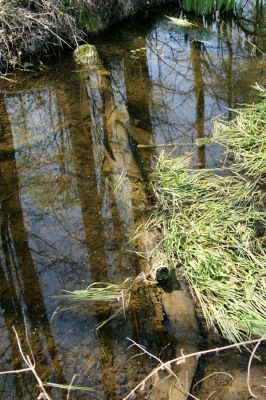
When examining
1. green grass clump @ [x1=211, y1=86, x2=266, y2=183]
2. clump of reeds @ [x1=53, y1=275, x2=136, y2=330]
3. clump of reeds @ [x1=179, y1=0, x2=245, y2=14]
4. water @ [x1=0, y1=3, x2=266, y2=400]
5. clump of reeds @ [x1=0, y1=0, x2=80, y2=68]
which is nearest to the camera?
water @ [x1=0, y1=3, x2=266, y2=400]

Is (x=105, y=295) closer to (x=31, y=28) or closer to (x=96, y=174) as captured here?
(x=96, y=174)

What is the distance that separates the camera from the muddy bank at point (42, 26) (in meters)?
5.43

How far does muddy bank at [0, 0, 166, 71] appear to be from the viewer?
543 centimetres

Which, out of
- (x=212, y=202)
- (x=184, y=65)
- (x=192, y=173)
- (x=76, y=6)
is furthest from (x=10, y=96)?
(x=212, y=202)

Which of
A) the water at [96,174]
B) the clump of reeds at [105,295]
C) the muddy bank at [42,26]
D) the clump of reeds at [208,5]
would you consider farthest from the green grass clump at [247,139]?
the clump of reeds at [208,5]

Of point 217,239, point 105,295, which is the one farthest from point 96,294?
point 217,239

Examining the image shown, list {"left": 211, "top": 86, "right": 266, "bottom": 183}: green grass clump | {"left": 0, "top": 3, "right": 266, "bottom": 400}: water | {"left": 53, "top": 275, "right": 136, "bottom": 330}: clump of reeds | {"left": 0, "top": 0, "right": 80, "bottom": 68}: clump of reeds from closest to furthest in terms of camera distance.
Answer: {"left": 0, "top": 3, "right": 266, "bottom": 400}: water, {"left": 53, "top": 275, "right": 136, "bottom": 330}: clump of reeds, {"left": 211, "top": 86, "right": 266, "bottom": 183}: green grass clump, {"left": 0, "top": 0, "right": 80, "bottom": 68}: clump of reeds

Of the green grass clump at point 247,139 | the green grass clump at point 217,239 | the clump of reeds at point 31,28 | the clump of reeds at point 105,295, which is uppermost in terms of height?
the clump of reeds at point 31,28

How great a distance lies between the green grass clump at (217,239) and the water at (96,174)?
221mm

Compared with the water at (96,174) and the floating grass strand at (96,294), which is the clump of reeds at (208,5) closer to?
the water at (96,174)

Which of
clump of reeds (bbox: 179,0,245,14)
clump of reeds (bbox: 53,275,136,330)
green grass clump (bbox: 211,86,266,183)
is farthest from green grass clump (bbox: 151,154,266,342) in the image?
clump of reeds (bbox: 179,0,245,14)

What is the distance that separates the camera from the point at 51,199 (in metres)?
3.52

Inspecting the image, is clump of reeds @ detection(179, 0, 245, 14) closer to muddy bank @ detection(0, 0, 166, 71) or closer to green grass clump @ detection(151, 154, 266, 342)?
muddy bank @ detection(0, 0, 166, 71)

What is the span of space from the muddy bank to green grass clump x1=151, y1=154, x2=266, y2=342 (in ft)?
9.55
